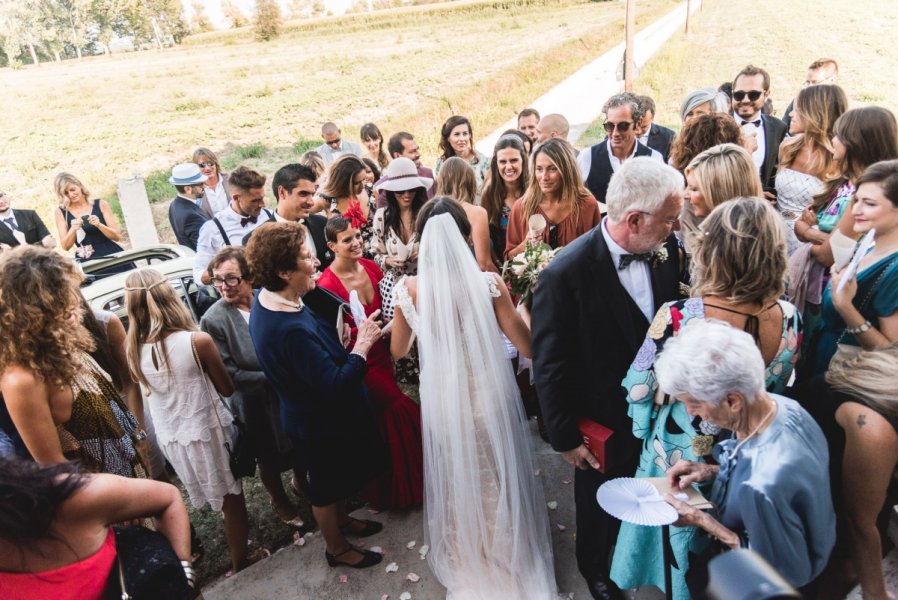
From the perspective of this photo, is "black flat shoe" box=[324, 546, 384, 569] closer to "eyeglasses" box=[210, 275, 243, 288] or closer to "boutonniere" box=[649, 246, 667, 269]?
"eyeglasses" box=[210, 275, 243, 288]

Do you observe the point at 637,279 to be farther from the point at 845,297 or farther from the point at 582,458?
the point at 845,297

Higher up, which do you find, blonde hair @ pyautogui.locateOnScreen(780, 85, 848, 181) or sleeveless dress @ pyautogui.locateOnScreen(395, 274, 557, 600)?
blonde hair @ pyautogui.locateOnScreen(780, 85, 848, 181)

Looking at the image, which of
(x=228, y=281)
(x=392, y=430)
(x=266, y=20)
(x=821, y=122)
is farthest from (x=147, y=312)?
(x=266, y=20)

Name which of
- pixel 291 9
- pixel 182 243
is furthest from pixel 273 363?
pixel 291 9

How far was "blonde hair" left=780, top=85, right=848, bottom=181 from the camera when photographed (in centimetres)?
399

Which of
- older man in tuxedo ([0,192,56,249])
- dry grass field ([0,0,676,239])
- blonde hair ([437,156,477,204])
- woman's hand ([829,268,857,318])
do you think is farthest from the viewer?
dry grass field ([0,0,676,239])

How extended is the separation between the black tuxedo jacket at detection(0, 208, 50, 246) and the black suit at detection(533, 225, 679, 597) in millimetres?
6824

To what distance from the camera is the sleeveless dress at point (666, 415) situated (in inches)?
85.4

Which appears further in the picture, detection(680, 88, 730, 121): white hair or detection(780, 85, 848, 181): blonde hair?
detection(680, 88, 730, 121): white hair

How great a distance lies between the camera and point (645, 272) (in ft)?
8.17

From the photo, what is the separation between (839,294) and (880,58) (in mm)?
27295

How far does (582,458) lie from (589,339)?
2.06 ft

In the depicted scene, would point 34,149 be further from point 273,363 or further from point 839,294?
point 839,294


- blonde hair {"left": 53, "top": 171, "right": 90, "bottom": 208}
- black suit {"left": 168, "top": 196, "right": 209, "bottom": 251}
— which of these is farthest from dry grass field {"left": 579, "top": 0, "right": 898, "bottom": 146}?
blonde hair {"left": 53, "top": 171, "right": 90, "bottom": 208}
